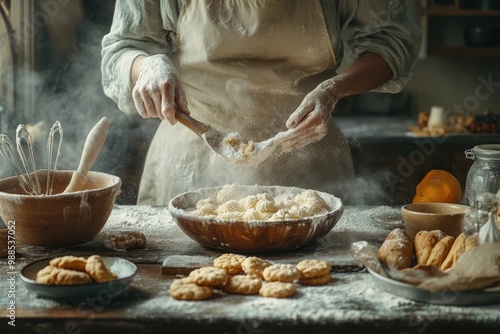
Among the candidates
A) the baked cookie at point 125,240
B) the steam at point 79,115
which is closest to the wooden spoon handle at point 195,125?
the baked cookie at point 125,240

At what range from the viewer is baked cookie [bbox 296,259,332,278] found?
1.73 m

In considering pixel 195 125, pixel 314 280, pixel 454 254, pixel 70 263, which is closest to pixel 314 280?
pixel 314 280

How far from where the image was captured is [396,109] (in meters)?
5.93

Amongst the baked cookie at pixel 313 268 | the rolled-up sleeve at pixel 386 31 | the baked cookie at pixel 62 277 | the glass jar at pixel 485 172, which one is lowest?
the baked cookie at pixel 313 268

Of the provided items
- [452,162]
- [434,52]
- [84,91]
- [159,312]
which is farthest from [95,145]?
[434,52]

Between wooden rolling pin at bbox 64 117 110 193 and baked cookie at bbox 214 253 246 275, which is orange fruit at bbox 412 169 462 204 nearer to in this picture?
baked cookie at bbox 214 253 246 275

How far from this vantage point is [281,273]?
170cm

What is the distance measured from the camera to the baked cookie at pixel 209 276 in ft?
5.43

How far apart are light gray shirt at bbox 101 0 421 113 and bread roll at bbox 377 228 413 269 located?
114 centimetres

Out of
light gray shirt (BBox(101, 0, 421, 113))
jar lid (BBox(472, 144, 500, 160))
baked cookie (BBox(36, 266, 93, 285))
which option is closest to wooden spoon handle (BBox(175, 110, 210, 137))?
light gray shirt (BBox(101, 0, 421, 113))

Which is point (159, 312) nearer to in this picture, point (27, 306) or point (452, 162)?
point (27, 306)

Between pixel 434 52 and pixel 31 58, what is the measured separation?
10.3 ft

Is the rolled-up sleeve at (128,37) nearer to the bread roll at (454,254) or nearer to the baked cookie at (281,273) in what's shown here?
the baked cookie at (281,273)

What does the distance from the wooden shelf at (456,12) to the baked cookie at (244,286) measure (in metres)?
4.17
